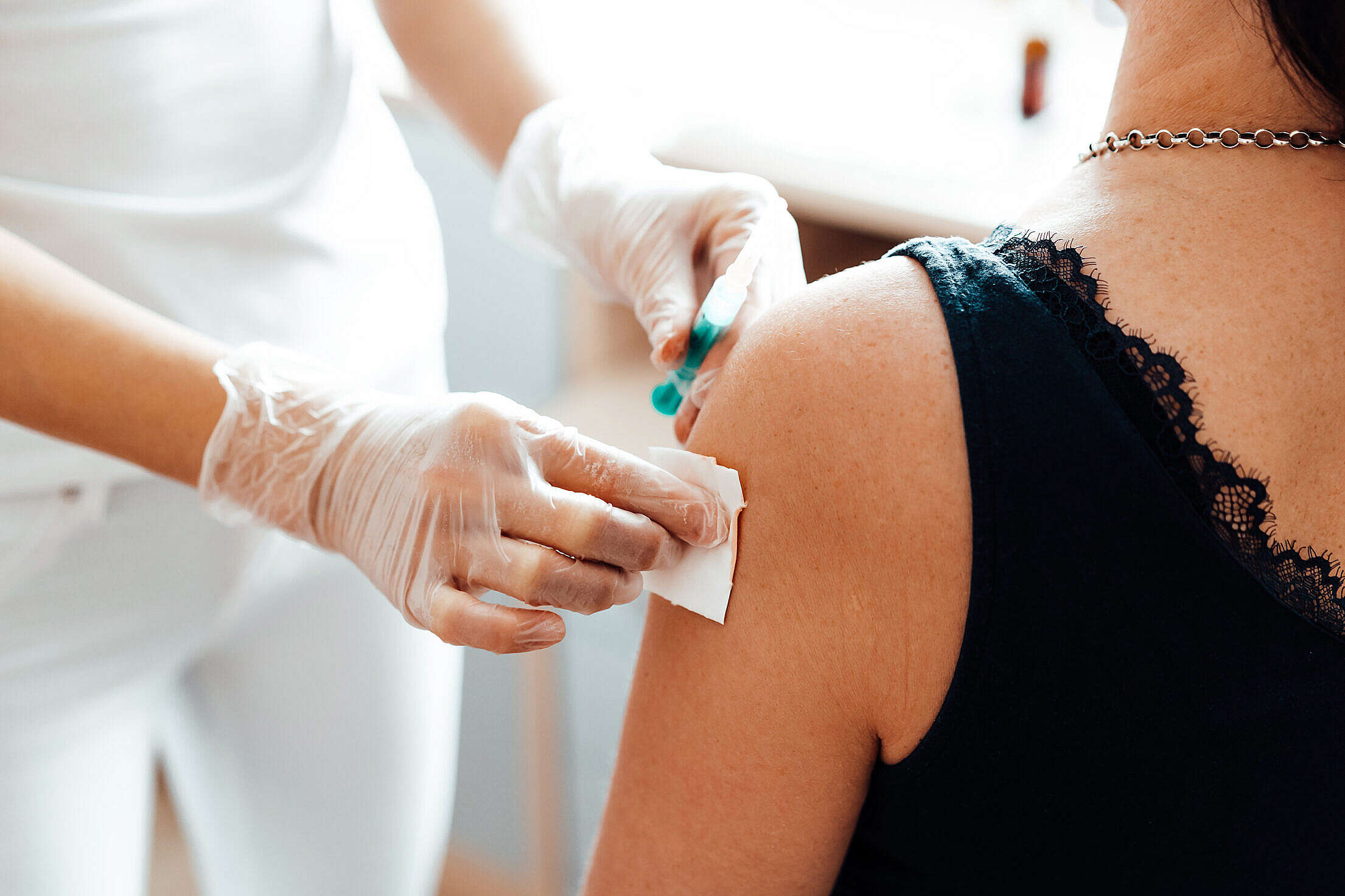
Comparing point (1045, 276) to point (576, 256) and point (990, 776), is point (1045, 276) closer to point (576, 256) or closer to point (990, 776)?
point (990, 776)

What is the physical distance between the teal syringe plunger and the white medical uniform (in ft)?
1.18

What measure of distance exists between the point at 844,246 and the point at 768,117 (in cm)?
28

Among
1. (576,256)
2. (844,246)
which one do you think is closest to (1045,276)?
(576,256)

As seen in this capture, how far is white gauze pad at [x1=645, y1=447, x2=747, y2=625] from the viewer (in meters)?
0.66

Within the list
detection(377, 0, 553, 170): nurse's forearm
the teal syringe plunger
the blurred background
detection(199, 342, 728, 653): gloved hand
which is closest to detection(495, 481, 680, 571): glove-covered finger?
detection(199, 342, 728, 653): gloved hand

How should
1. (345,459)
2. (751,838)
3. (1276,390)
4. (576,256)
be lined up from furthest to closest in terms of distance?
(576,256) < (345,459) < (751,838) < (1276,390)

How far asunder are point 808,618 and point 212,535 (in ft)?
2.07

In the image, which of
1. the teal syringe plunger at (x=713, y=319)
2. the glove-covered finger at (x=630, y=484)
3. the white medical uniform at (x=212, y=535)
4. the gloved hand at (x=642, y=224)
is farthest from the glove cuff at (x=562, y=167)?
the glove-covered finger at (x=630, y=484)

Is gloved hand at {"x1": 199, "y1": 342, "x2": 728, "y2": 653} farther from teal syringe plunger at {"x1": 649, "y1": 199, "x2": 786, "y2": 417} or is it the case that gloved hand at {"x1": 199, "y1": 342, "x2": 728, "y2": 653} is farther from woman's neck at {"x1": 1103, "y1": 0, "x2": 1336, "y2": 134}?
woman's neck at {"x1": 1103, "y1": 0, "x2": 1336, "y2": 134}

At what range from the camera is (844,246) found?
1.94m

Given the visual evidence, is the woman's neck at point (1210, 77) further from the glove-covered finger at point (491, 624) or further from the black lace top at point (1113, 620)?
the glove-covered finger at point (491, 624)

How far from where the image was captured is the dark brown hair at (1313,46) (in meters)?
0.58

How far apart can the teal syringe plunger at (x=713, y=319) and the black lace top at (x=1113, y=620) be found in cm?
21

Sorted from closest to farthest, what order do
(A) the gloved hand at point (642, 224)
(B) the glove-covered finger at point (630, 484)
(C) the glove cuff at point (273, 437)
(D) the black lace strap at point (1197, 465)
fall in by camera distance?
(D) the black lace strap at point (1197, 465) < (B) the glove-covered finger at point (630, 484) < (C) the glove cuff at point (273, 437) < (A) the gloved hand at point (642, 224)
